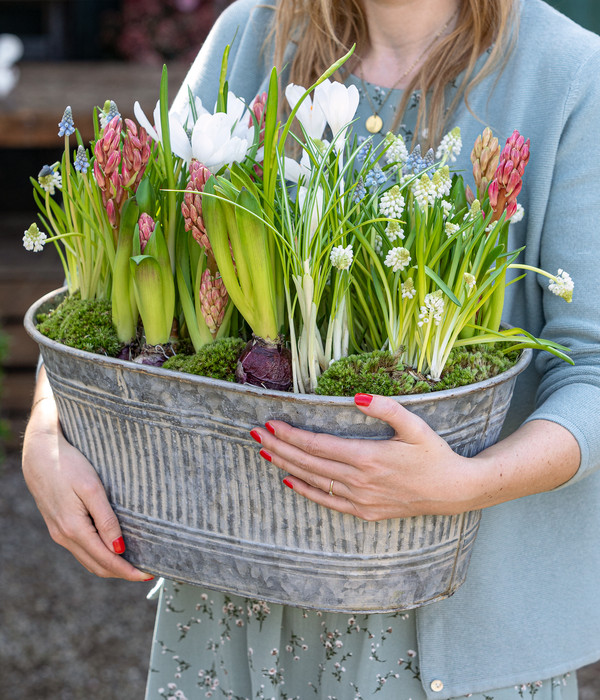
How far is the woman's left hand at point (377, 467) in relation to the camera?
0.84 meters

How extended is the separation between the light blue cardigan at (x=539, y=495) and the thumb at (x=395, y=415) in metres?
0.31

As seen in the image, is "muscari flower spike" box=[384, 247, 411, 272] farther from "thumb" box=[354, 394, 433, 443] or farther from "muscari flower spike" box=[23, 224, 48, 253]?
"muscari flower spike" box=[23, 224, 48, 253]

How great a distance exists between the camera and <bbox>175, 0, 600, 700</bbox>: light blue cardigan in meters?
1.08

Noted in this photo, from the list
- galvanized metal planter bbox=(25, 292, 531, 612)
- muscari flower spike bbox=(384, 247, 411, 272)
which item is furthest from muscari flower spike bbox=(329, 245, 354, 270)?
galvanized metal planter bbox=(25, 292, 531, 612)

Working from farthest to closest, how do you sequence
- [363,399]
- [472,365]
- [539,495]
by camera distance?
[539,495]
[472,365]
[363,399]

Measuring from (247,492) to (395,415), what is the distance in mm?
210

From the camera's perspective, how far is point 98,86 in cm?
397

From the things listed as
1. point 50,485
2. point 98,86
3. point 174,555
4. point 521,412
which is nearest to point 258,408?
point 174,555

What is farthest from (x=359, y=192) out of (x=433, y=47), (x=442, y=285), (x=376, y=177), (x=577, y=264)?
(x=433, y=47)

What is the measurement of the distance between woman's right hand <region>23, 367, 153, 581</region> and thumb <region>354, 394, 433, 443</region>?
394 millimetres

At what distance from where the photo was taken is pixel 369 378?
2.79ft

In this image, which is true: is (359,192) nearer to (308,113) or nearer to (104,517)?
(308,113)

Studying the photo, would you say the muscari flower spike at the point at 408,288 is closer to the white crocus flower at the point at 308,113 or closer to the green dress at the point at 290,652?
the white crocus flower at the point at 308,113

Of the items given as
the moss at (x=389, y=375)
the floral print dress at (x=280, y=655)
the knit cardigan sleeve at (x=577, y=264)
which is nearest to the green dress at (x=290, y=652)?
the floral print dress at (x=280, y=655)
